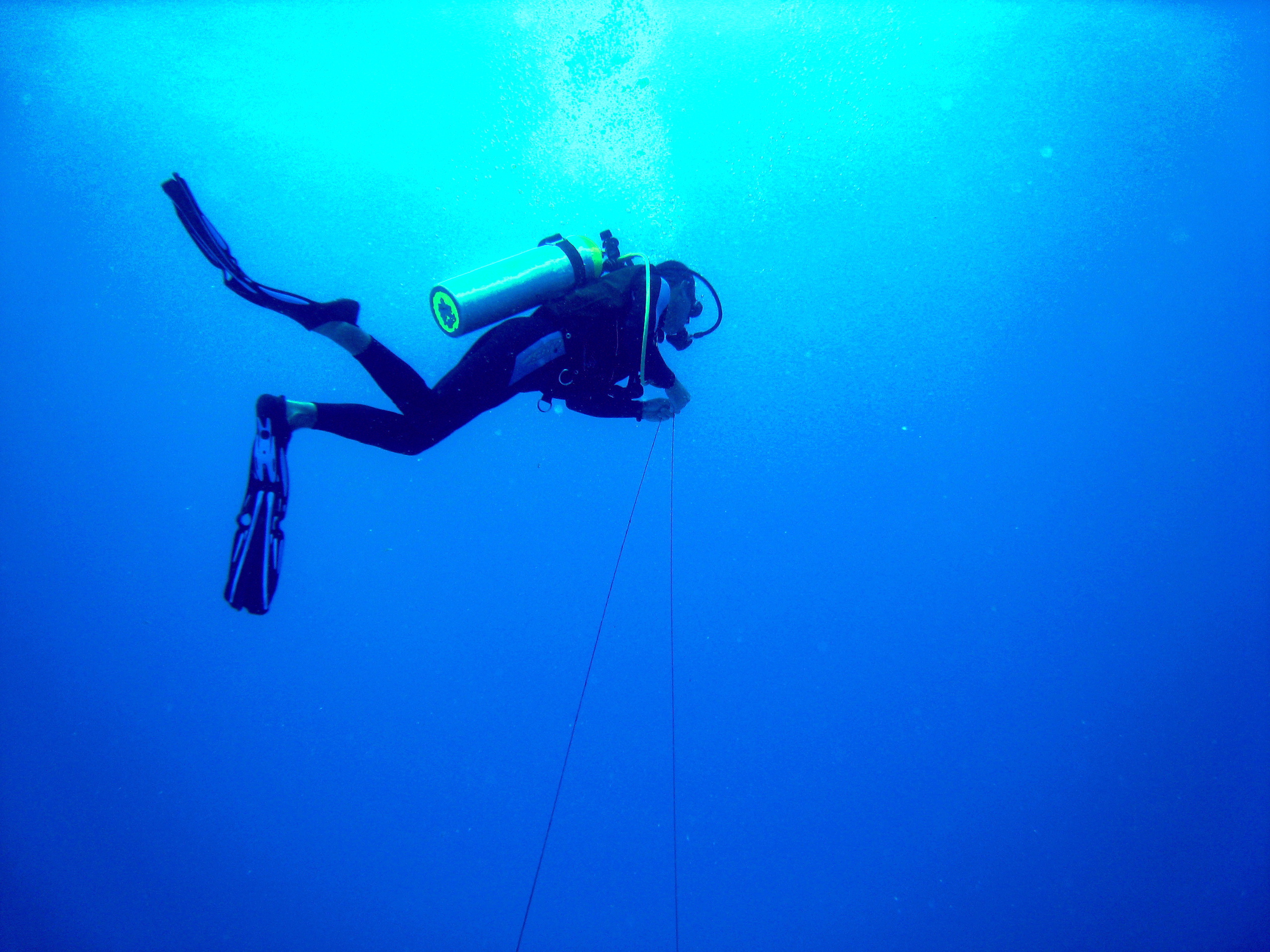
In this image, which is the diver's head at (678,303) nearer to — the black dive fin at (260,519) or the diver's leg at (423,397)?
the diver's leg at (423,397)

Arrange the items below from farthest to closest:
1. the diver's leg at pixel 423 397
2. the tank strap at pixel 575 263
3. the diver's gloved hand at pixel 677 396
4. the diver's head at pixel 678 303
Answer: the diver's gloved hand at pixel 677 396 → the diver's head at pixel 678 303 → the tank strap at pixel 575 263 → the diver's leg at pixel 423 397

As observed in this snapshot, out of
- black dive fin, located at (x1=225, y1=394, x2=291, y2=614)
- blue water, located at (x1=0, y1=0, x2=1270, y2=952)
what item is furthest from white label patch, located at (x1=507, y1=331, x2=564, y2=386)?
blue water, located at (x1=0, y1=0, x2=1270, y2=952)

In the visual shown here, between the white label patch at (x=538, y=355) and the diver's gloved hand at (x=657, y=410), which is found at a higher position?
the diver's gloved hand at (x=657, y=410)

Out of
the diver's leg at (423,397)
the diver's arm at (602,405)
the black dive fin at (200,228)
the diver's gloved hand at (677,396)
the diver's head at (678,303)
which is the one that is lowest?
the diver's leg at (423,397)

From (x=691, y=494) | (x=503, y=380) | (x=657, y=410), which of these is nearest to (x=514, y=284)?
(x=503, y=380)

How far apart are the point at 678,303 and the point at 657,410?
629 millimetres

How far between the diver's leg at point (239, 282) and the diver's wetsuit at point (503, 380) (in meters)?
0.21

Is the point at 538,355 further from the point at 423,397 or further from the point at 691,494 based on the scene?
the point at 691,494

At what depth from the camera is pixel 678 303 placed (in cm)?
318

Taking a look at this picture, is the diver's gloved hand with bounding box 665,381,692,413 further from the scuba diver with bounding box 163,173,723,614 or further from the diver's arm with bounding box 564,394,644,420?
the diver's arm with bounding box 564,394,644,420

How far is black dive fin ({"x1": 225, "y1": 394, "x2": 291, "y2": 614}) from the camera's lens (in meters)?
2.34

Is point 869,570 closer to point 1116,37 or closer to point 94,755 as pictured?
point 1116,37

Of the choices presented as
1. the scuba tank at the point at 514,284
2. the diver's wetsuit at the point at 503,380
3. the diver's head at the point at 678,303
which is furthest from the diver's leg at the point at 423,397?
the diver's head at the point at 678,303

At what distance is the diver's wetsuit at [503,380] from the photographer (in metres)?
2.49
